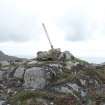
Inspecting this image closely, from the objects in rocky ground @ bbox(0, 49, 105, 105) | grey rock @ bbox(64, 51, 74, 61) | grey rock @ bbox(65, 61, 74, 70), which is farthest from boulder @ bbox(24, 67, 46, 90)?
grey rock @ bbox(64, 51, 74, 61)

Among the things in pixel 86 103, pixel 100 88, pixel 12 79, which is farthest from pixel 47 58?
pixel 86 103

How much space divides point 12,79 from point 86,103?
6.64 metres

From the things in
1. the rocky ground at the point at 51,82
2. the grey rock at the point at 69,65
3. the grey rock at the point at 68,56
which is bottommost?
the rocky ground at the point at 51,82

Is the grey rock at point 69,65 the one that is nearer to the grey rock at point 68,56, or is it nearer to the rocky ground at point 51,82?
the rocky ground at point 51,82

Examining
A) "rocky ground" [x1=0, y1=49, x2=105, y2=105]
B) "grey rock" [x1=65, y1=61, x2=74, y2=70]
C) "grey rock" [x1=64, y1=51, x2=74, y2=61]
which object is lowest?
"rocky ground" [x1=0, y1=49, x2=105, y2=105]

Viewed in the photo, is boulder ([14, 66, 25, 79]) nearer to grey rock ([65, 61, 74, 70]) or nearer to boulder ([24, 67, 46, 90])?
boulder ([24, 67, 46, 90])

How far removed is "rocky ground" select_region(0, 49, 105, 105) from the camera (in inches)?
906

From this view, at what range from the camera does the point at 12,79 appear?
27281 mm

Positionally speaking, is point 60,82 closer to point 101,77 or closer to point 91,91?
point 91,91

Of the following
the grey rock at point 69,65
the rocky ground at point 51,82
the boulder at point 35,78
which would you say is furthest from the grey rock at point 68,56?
the boulder at point 35,78

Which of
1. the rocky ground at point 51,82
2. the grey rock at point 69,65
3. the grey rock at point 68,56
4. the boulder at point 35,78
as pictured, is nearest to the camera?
the rocky ground at point 51,82

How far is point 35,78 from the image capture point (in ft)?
85.1

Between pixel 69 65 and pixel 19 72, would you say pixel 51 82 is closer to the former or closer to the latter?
pixel 19 72

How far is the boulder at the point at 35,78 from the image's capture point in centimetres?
2556
